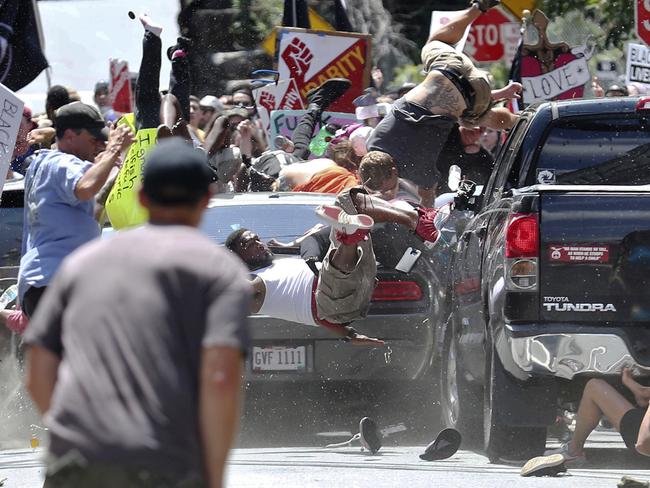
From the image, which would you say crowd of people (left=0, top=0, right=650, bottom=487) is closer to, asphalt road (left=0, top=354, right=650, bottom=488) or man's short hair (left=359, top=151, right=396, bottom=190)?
man's short hair (left=359, top=151, right=396, bottom=190)

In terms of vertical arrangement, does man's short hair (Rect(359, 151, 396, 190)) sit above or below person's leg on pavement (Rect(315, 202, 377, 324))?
above

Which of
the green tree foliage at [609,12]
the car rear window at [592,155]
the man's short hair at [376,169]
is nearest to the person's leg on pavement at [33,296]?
the car rear window at [592,155]

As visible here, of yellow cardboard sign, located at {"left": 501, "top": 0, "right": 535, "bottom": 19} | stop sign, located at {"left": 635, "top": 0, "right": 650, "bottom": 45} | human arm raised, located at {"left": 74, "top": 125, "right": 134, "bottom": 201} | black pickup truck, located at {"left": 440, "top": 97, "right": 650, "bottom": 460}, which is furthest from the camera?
yellow cardboard sign, located at {"left": 501, "top": 0, "right": 535, "bottom": 19}

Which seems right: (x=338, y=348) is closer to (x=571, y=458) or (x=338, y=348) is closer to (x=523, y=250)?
(x=571, y=458)

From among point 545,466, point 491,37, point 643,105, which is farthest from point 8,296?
point 491,37

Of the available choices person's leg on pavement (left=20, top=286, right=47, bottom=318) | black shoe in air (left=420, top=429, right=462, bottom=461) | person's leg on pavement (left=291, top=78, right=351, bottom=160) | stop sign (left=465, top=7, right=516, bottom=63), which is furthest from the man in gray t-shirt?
stop sign (left=465, top=7, right=516, bottom=63)

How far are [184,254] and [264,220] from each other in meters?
6.56

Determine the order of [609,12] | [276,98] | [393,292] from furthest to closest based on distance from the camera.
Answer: [609,12] → [276,98] → [393,292]

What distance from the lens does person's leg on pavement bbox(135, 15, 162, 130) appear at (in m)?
9.80

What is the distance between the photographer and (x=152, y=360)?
4.14 meters

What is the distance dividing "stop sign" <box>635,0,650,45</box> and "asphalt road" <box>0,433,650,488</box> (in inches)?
235

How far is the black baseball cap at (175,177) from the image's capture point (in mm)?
4250

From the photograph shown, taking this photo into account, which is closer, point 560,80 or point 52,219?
point 52,219

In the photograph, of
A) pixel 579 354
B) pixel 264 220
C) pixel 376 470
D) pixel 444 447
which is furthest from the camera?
pixel 264 220
